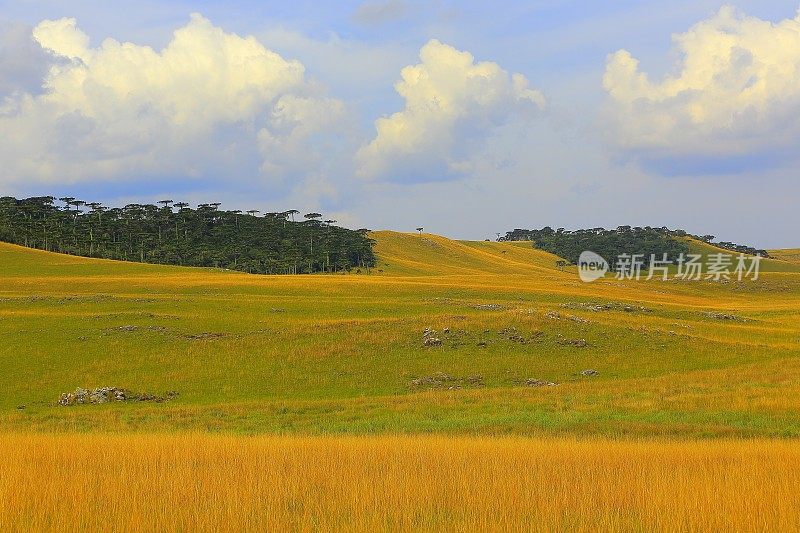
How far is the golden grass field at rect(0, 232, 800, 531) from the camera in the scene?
10.2m

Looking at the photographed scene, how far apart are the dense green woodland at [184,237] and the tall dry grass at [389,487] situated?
126888mm

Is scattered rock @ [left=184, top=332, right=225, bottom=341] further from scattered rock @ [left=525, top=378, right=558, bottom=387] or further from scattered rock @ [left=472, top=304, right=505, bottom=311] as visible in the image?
scattered rock @ [left=472, top=304, right=505, bottom=311]

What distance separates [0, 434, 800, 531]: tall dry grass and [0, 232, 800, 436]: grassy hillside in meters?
8.34

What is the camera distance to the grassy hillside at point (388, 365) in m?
26.4

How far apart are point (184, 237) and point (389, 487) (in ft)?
517

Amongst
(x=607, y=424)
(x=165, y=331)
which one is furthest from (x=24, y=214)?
(x=607, y=424)

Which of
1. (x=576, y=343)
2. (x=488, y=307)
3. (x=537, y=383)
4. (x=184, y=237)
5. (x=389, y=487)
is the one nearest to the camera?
(x=389, y=487)

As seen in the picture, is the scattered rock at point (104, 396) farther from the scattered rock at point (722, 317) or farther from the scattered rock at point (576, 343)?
the scattered rock at point (722, 317)

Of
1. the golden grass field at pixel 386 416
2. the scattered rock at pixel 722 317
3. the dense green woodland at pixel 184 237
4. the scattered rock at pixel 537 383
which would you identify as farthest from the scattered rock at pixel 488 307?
the dense green woodland at pixel 184 237

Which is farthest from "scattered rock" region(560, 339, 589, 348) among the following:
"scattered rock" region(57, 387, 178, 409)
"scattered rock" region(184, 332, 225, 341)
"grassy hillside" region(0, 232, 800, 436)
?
"scattered rock" region(57, 387, 178, 409)

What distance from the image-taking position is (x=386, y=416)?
2744 centimetres

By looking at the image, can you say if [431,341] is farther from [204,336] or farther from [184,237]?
[184,237]

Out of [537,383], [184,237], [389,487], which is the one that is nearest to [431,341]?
[537,383]

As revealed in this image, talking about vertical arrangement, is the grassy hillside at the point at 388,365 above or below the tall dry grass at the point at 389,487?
below
